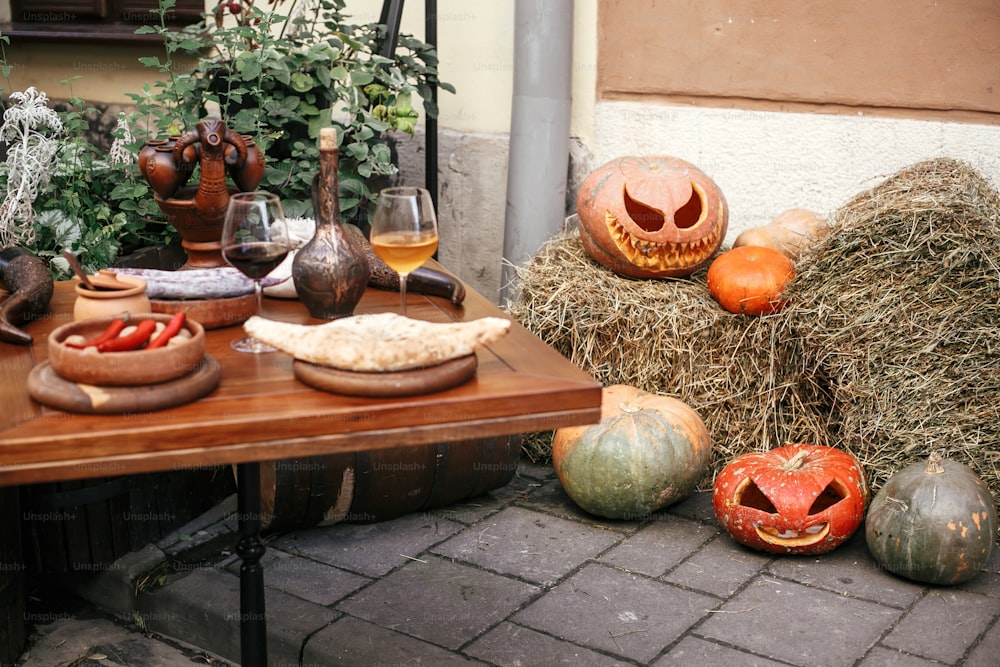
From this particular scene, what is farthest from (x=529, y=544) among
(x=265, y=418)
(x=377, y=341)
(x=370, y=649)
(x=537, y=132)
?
(x=537, y=132)

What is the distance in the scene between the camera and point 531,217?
4957mm

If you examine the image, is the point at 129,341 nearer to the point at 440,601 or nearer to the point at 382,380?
the point at 382,380

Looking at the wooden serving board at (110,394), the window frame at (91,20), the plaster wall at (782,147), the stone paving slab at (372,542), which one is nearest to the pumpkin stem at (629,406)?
the stone paving slab at (372,542)

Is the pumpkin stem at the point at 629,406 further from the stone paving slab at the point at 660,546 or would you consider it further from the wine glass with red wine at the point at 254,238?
the wine glass with red wine at the point at 254,238

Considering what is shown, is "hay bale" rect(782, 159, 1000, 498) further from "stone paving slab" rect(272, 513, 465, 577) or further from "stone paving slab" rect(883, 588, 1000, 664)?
"stone paving slab" rect(272, 513, 465, 577)

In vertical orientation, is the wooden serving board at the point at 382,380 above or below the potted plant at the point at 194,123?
below

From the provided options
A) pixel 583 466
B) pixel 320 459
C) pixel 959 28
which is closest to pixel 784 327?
pixel 583 466

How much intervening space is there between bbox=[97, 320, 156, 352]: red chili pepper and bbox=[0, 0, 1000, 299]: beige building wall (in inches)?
126

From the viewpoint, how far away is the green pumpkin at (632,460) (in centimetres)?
368

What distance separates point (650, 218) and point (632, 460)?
1.12 meters

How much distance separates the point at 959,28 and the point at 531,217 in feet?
6.42

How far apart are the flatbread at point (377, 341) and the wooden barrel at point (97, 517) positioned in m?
1.36

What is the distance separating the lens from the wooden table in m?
1.81

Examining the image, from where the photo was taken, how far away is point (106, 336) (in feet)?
6.52
